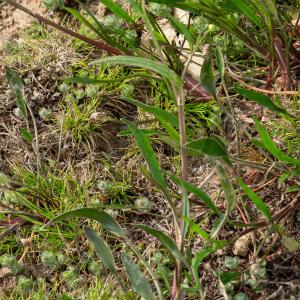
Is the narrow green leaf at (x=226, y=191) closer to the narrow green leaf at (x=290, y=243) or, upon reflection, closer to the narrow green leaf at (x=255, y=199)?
the narrow green leaf at (x=255, y=199)

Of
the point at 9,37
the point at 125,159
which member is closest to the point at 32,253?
the point at 125,159

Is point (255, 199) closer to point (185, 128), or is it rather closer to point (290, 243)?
point (290, 243)

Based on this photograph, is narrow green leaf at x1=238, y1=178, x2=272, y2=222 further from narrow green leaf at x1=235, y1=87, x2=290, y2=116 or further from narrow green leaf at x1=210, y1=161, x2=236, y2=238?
narrow green leaf at x1=235, y1=87, x2=290, y2=116

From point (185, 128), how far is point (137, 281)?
51 centimetres

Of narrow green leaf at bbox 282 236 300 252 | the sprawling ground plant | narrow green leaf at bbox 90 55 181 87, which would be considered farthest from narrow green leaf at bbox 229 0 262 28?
narrow green leaf at bbox 282 236 300 252

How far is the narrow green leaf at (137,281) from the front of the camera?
1833mm

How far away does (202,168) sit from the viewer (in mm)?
2299

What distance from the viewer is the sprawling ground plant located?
1771 millimetres

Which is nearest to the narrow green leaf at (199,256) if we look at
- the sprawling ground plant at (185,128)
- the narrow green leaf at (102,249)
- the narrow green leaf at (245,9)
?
the sprawling ground plant at (185,128)

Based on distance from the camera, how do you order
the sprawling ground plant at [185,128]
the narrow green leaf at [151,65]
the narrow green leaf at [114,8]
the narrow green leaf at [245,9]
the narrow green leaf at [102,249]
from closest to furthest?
the narrow green leaf at [151,65], the sprawling ground plant at [185,128], the narrow green leaf at [102,249], the narrow green leaf at [245,9], the narrow green leaf at [114,8]

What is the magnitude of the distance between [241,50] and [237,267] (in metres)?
0.73

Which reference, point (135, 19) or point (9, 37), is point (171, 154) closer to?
point (135, 19)

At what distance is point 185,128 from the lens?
2111mm

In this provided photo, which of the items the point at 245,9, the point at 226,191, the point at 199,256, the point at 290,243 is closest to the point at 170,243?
the point at 199,256
